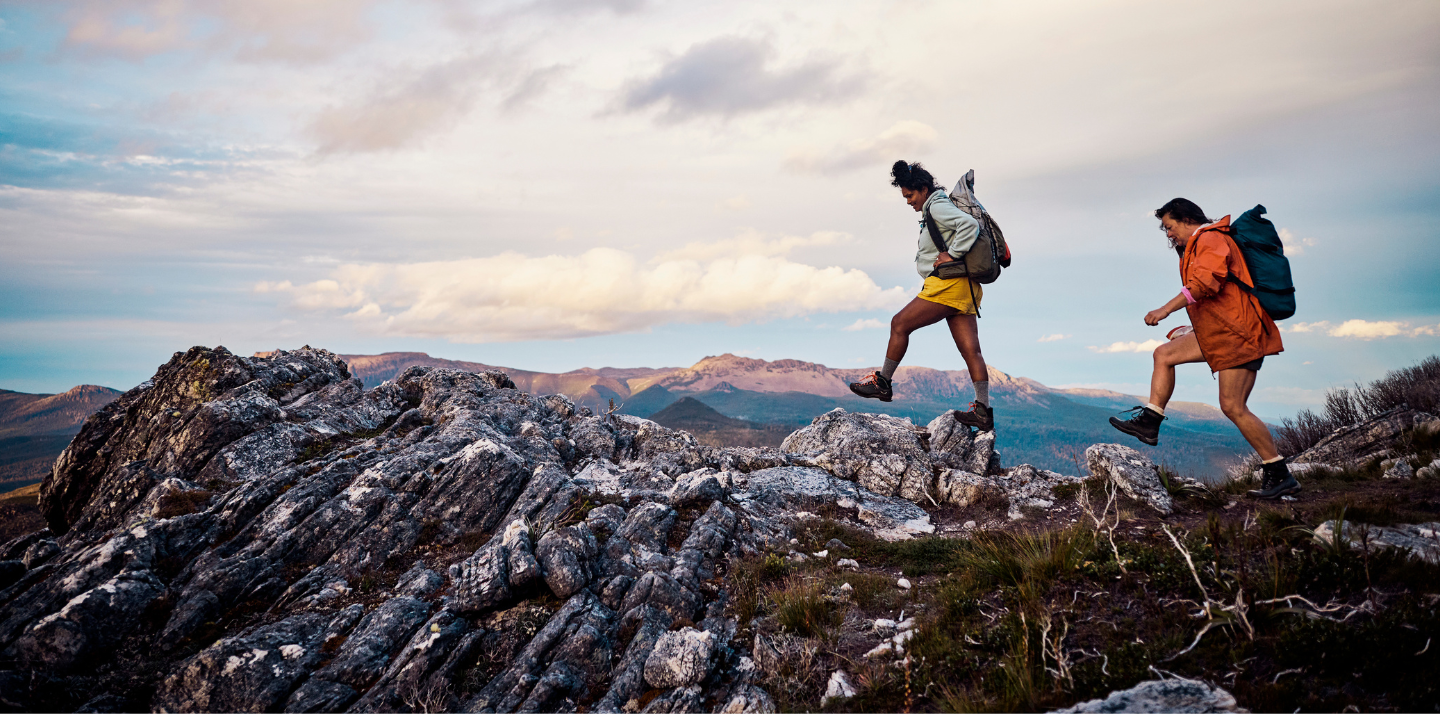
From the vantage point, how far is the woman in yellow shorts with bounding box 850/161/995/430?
36.2ft

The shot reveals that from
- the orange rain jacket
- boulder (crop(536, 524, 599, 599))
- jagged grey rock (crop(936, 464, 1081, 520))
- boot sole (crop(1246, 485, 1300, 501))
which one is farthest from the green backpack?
boulder (crop(536, 524, 599, 599))

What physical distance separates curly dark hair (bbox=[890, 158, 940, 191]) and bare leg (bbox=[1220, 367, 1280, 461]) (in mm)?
5640

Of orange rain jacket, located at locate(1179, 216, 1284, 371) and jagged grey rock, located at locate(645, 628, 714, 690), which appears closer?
jagged grey rock, located at locate(645, 628, 714, 690)

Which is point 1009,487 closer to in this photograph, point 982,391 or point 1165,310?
point 982,391

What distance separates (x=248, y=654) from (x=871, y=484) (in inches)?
472

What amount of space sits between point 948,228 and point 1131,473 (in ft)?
20.2

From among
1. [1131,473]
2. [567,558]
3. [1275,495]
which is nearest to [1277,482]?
[1275,495]

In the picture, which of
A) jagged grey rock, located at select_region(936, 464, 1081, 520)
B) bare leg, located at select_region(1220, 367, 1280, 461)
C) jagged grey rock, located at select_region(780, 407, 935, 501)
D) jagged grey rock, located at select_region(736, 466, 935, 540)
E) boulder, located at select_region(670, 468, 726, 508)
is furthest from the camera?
jagged grey rock, located at select_region(780, 407, 935, 501)

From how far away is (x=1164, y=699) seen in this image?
478 centimetres

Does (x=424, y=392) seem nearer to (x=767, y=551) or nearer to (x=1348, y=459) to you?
(x=767, y=551)

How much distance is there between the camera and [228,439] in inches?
525

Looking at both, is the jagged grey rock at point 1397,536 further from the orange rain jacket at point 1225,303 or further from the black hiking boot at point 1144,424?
the black hiking boot at point 1144,424

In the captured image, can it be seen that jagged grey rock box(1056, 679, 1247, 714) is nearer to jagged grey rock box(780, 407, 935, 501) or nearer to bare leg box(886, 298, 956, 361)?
bare leg box(886, 298, 956, 361)

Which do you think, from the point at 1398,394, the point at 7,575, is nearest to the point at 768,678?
the point at 7,575
